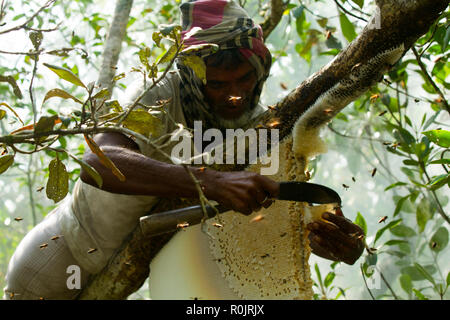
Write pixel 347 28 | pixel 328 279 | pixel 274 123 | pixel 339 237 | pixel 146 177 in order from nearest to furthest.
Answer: pixel 146 177 → pixel 274 123 → pixel 339 237 → pixel 347 28 → pixel 328 279

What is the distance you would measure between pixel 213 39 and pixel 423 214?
146 cm

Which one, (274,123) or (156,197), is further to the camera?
(156,197)

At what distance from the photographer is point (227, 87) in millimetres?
1916

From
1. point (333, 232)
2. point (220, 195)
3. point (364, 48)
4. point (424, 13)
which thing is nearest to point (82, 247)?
point (220, 195)

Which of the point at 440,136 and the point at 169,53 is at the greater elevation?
the point at 169,53

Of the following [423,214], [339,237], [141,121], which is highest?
[141,121]

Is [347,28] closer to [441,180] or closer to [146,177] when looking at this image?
[441,180]

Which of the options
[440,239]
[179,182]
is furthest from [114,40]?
[440,239]

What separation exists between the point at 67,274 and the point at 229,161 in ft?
2.91

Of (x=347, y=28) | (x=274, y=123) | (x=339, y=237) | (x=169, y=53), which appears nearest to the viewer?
(x=169, y=53)

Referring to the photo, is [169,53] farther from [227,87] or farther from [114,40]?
[114,40]

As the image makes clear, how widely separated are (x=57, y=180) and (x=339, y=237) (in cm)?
99

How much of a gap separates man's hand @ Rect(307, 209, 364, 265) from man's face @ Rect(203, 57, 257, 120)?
56 centimetres
